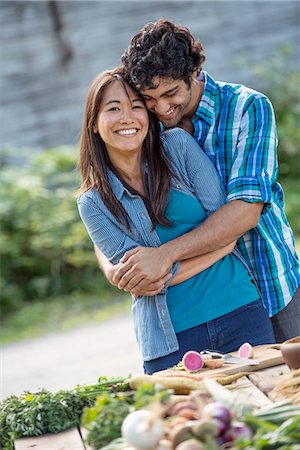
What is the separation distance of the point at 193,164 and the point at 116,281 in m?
0.55

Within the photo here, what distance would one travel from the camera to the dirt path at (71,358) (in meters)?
6.50

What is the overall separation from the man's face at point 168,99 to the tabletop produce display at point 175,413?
983 mm

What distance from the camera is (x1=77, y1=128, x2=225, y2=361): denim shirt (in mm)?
3467

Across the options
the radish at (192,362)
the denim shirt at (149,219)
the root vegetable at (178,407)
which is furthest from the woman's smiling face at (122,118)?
the root vegetable at (178,407)

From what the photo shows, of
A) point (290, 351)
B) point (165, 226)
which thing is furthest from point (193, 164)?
point (290, 351)

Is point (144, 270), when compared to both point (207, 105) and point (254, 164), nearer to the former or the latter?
point (254, 164)

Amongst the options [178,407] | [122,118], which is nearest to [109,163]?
[122,118]

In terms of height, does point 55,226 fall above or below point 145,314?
above

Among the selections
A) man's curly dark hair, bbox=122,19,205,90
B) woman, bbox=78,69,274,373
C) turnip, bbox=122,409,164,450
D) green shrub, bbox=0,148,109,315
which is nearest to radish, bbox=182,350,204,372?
woman, bbox=78,69,274,373

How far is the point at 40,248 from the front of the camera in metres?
8.71

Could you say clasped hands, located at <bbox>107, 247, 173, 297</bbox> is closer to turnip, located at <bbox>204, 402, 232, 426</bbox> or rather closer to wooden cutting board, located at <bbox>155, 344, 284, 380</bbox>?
wooden cutting board, located at <bbox>155, 344, 284, 380</bbox>

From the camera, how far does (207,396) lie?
8.13ft

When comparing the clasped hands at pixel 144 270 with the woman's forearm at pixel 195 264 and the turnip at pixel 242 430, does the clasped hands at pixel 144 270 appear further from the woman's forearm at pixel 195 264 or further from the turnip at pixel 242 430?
the turnip at pixel 242 430

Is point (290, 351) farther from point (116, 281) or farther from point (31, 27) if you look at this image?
point (31, 27)
